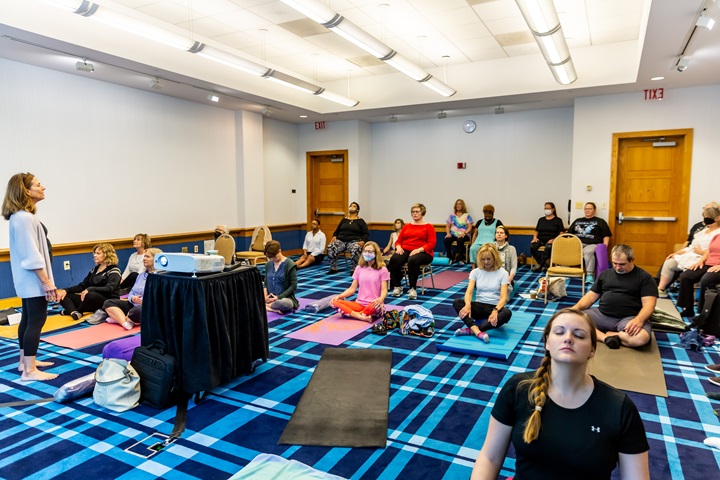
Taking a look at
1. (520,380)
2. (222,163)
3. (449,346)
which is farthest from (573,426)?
(222,163)

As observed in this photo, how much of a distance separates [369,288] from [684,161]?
5648 mm

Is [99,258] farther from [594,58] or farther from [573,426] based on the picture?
[594,58]

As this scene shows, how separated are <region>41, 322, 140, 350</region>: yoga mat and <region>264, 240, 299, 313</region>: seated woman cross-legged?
1.46 metres

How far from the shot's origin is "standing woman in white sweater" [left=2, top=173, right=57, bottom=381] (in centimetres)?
320

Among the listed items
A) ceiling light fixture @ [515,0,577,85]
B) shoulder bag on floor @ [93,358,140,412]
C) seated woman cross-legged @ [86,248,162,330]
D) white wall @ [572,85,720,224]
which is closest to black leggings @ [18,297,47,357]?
shoulder bag on floor @ [93,358,140,412]

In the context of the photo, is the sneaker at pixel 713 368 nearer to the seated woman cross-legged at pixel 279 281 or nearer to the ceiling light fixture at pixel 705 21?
the ceiling light fixture at pixel 705 21

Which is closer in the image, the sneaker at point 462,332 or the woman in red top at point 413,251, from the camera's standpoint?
the sneaker at point 462,332

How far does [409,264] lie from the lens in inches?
256

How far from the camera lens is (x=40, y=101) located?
604 cm

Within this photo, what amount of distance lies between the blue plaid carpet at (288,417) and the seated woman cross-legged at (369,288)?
940 mm

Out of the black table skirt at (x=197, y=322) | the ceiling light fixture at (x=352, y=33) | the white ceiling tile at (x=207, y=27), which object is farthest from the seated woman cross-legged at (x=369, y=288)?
the white ceiling tile at (x=207, y=27)

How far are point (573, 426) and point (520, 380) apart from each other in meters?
0.20

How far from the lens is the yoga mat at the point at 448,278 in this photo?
7.12 metres

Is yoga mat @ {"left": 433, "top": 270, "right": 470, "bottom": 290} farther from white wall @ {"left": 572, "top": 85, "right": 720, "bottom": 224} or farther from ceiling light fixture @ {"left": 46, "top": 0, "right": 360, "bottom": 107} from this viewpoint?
ceiling light fixture @ {"left": 46, "top": 0, "right": 360, "bottom": 107}
